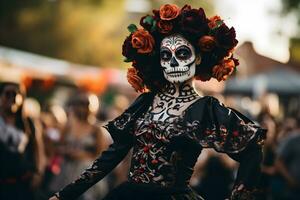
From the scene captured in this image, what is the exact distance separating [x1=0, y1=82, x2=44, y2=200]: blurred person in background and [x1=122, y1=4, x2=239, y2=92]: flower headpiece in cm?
279

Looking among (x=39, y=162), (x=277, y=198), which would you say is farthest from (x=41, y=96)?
(x=39, y=162)

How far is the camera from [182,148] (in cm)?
557

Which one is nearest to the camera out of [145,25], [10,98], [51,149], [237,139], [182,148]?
[237,139]

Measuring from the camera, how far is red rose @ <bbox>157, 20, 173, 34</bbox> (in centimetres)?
591

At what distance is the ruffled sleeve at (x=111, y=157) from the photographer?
5.84 m

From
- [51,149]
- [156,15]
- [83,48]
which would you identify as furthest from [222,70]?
[83,48]

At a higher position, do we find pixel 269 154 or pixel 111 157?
pixel 111 157

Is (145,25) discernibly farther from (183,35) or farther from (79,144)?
(79,144)

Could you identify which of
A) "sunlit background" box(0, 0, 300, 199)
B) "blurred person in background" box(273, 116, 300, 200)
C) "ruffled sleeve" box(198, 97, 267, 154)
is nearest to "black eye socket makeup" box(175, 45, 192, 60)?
"ruffled sleeve" box(198, 97, 267, 154)

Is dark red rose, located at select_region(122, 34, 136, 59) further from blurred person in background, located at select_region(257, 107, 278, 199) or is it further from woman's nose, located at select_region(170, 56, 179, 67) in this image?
blurred person in background, located at select_region(257, 107, 278, 199)

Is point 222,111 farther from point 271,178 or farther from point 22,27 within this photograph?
point 22,27

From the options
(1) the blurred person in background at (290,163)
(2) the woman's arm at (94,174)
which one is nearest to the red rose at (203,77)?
(2) the woman's arm at (94,174)

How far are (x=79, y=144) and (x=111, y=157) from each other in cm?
405

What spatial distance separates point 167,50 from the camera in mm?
5891
